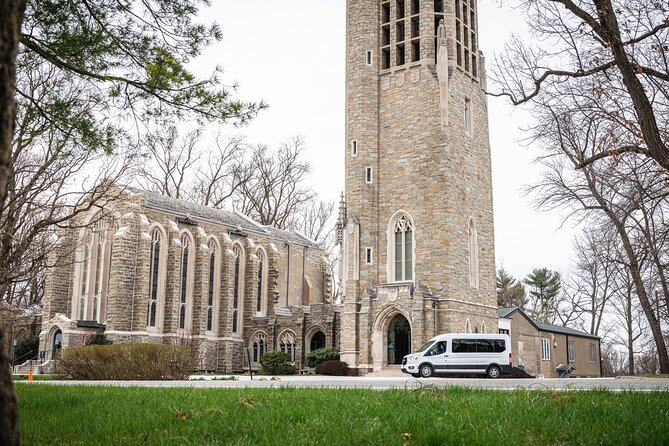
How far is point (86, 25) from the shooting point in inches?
383

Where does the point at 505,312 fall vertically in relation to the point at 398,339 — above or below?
above

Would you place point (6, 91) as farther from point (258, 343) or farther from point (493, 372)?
point (258, 343)

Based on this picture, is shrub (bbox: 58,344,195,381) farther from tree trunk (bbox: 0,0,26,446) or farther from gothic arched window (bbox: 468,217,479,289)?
tree trunk (bbox: 0,0,26,446)

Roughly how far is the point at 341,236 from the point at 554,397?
26.5 meters

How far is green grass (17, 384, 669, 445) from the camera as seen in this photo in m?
5.84

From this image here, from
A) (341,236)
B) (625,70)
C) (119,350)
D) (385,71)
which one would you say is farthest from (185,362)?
(385,71)

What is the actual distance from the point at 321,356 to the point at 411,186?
9.94 m

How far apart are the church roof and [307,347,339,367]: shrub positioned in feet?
39.6

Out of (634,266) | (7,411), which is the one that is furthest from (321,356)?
(7,411)

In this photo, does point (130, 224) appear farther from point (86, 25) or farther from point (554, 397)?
point (554, 397)

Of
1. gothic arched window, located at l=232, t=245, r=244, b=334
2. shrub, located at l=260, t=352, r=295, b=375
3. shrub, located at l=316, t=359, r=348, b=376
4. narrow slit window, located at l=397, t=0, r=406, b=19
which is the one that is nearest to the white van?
shrub, located at l=316, t=359, r=348, b=376

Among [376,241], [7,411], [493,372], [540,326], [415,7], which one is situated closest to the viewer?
[7,411]

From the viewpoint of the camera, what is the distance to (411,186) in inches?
1323

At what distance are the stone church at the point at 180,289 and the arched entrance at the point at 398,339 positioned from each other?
650 centimetres
